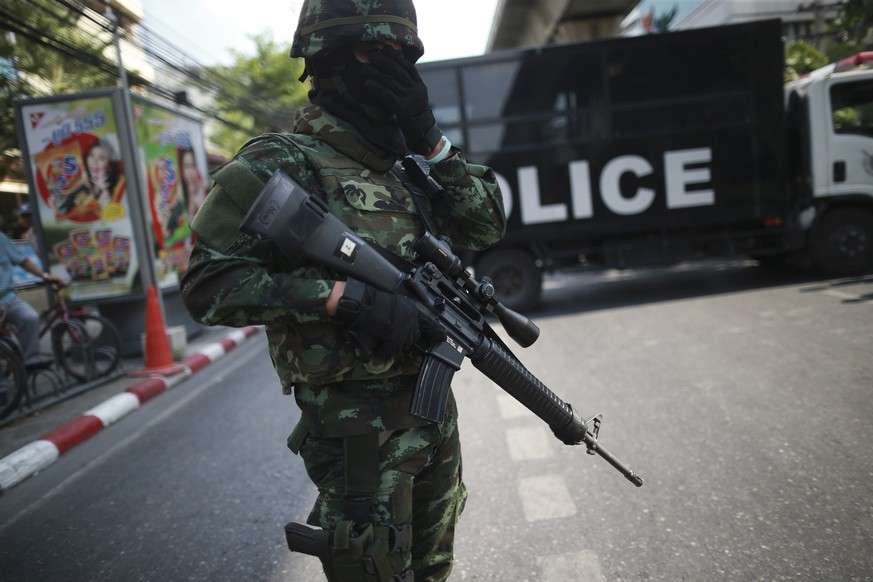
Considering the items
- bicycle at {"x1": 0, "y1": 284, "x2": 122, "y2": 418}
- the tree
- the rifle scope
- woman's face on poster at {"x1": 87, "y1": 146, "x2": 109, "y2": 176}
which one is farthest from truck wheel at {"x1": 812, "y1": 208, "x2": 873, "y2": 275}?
woman's face on poster at {"x1": 87, "y1": 146, "x2": 109, "y2": 176}

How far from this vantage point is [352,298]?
A: 4.43 ft

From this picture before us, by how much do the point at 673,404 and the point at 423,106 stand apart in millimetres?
2796

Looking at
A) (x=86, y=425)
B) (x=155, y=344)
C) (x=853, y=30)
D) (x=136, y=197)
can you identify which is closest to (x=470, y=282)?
(x=86, y=425)

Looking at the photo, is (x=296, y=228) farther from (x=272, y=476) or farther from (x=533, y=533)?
(x=272, y=476)

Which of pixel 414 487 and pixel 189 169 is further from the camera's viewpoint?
pixel 189 169

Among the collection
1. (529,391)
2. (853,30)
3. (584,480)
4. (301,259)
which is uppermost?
(853,30)

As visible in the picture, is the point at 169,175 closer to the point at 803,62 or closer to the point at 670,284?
the point at 670,284

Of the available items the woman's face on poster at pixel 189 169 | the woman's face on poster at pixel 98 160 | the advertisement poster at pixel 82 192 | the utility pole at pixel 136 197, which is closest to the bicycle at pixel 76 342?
the advertisement poster at pixel 82 192

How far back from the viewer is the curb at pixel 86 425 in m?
3.48

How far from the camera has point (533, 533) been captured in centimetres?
237

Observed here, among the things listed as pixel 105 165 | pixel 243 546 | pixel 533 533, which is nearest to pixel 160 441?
pixel 243 546

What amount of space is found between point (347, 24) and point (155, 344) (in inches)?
202

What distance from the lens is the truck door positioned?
22.5ft

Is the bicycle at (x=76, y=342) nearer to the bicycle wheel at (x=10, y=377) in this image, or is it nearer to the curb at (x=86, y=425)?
the bicycle wheel at (x=10, y=377)
